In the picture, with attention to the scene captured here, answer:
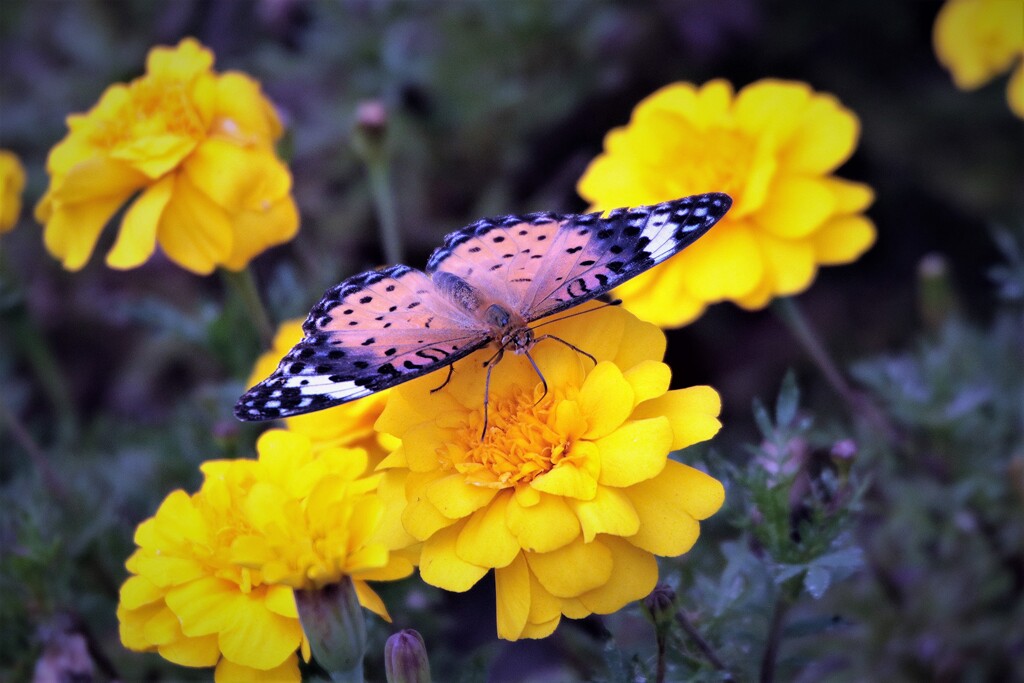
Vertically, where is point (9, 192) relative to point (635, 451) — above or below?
above

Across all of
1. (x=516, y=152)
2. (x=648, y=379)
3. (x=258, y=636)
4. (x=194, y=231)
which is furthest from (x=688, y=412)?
(x=516, y=152)

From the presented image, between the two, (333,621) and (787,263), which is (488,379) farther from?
(787,263)

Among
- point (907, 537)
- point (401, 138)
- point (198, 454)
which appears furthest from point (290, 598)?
point (401, 138)

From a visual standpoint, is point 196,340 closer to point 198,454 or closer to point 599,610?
point 198,454

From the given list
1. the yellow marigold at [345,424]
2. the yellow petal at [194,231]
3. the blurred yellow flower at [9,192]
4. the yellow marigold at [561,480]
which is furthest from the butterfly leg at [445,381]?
the blurred yellow flower at [9,192]

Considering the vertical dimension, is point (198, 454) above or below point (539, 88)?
below

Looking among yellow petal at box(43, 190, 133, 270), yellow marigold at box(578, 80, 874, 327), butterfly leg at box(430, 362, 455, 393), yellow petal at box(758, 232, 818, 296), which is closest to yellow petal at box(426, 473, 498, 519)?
butterfly leg at box(430, 362, 455, 393)
